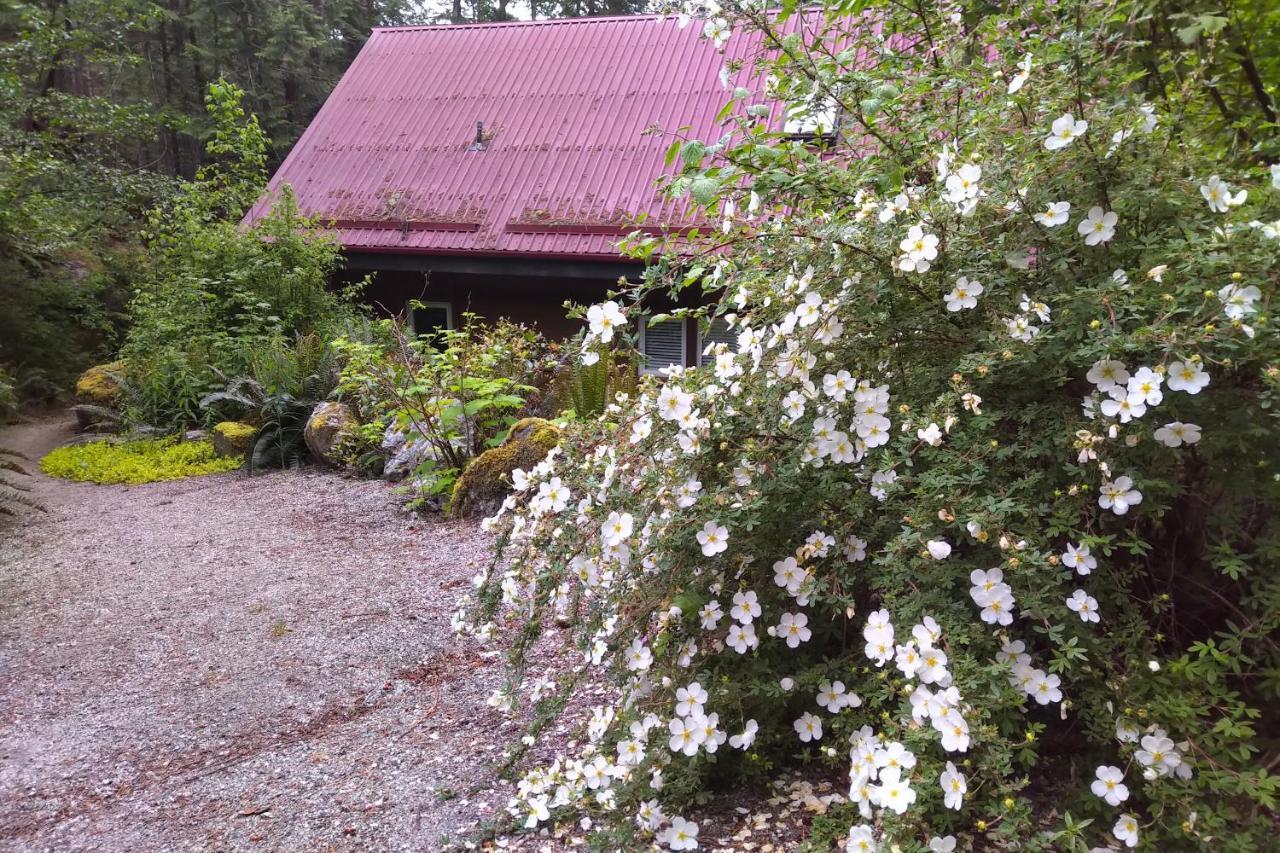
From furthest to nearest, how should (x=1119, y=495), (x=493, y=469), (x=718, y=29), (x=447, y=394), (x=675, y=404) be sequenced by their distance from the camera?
(x=447, y=394), (x=493, y=469), (x=718, y=29), (x=675, y=404), (x=1119, y=495)

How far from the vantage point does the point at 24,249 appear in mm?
10094

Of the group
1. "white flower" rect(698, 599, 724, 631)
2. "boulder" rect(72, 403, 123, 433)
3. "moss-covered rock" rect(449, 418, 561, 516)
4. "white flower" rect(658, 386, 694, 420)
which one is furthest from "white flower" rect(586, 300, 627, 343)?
"boulder" rect(72, 403, 123, 433)

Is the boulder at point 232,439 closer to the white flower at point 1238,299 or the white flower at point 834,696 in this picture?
the white flower at point 834,696

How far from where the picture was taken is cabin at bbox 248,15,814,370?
28.5 ft

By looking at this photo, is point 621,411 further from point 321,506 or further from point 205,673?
point 321,506

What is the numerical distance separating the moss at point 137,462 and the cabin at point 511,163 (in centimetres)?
250

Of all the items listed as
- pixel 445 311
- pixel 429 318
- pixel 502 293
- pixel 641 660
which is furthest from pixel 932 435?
pixel 429 318

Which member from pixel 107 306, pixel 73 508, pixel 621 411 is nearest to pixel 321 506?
pixel 73 508

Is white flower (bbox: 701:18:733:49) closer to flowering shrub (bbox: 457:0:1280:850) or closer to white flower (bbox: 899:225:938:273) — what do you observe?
flowering shrub (bbox: 457:0:1280:850)

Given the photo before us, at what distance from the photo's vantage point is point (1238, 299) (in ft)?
4.52

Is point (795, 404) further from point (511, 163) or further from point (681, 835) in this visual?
point (511, 163)

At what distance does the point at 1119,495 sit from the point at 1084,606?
0.22 m

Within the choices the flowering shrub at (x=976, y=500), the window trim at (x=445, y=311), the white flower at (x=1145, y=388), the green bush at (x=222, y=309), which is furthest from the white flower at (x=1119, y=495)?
the window trim at (x=445, y=311)

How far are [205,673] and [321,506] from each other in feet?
8.26
